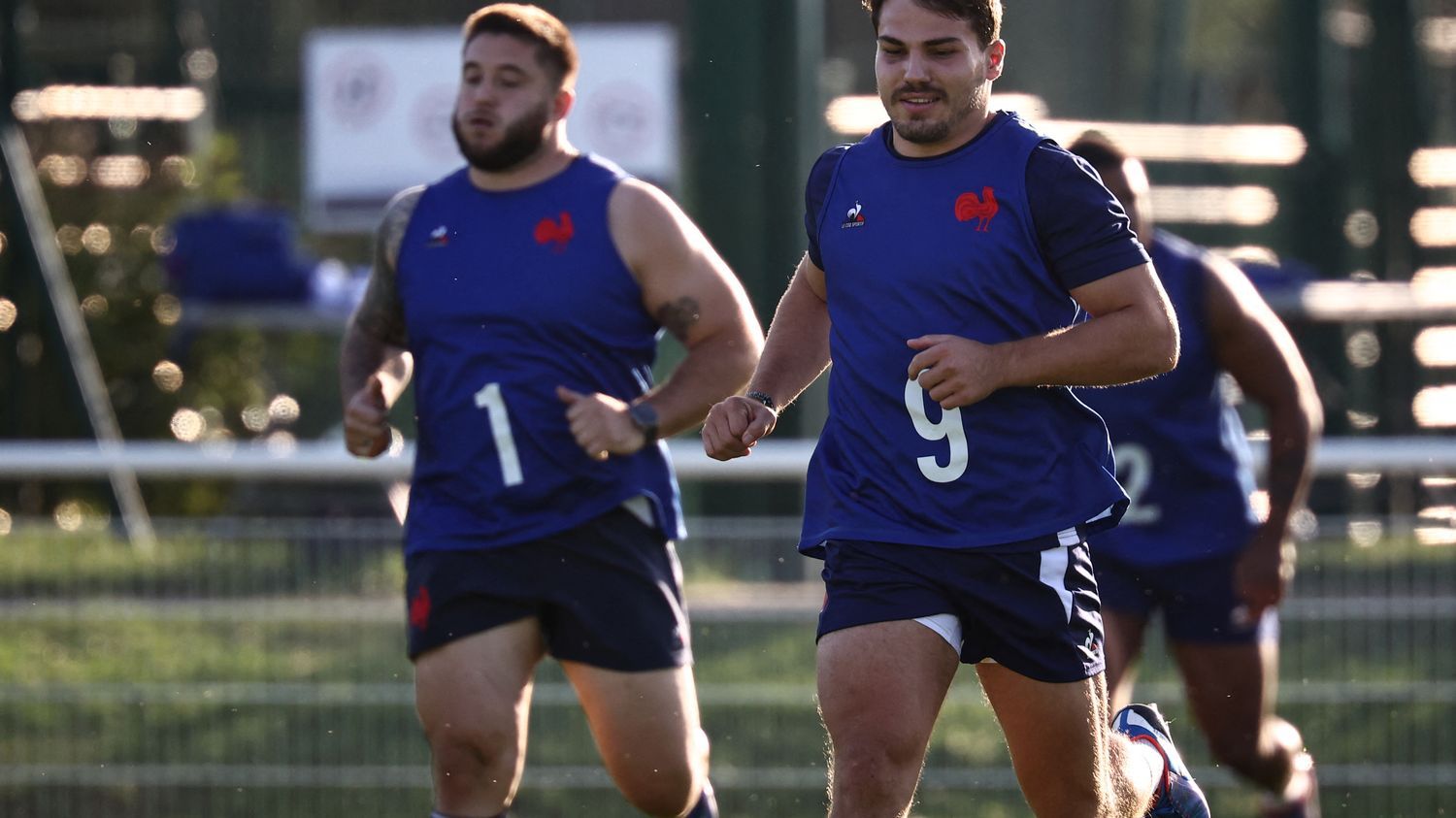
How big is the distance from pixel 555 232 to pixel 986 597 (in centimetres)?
177

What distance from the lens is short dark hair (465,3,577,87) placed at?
5.71 m

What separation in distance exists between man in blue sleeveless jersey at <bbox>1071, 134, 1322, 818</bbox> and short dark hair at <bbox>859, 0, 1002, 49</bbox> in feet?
5.72

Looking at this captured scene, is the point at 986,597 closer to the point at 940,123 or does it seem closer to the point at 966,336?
the point at 966,336

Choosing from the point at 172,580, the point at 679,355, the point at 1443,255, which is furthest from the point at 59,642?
the point at 1443,255

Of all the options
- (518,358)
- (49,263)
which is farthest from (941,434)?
(49,263)

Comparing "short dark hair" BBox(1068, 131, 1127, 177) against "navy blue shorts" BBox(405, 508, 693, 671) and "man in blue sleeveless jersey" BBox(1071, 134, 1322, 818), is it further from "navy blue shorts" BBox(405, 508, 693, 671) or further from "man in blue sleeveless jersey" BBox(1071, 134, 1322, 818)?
"navy blue shorts" BBox(405, 508, 693, 671)

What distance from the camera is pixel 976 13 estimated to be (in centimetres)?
443

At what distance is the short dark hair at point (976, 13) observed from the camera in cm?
440

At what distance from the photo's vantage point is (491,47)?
5672mm

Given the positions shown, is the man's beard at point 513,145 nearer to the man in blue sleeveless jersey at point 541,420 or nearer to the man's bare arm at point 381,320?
the man in blue sleeveless jersey at point 541,420

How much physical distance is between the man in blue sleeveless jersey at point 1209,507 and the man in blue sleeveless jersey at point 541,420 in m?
Answer: 1.29

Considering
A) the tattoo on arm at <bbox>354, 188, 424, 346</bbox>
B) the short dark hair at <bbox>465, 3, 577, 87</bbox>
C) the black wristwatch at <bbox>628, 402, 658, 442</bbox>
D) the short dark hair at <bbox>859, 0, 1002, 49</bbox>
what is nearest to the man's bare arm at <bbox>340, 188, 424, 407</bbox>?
the tattoo on arm at <bbox>354, 188, 424, 346</bbox>

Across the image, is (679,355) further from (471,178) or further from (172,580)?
(471,178)

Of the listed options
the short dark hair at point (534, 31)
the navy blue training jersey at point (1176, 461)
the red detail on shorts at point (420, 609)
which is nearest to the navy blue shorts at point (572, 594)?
the red detail on shorts at point (420, 609)
